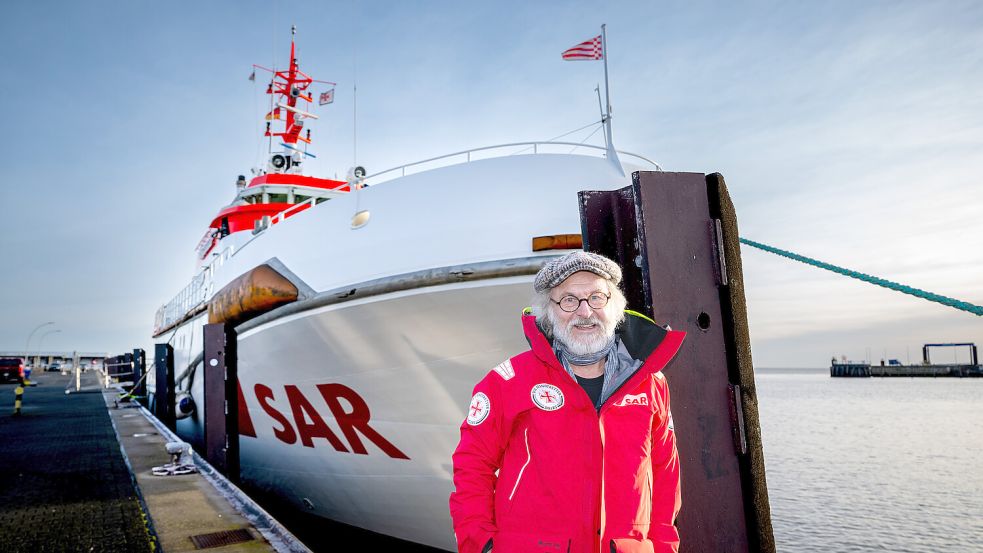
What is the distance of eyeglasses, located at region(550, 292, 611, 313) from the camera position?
75.8 inches

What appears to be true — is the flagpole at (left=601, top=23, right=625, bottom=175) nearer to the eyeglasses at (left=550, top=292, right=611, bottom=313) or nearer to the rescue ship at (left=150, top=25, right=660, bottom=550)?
the rescue ship at (left=150, top=25, right=660, bottom=550)

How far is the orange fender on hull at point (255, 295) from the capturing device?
5.34 metres

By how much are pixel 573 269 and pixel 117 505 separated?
5.06 m

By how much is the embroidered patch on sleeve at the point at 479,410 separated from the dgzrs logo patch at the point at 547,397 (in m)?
0.14

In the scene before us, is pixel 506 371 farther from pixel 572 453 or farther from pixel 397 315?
pixel 397 315

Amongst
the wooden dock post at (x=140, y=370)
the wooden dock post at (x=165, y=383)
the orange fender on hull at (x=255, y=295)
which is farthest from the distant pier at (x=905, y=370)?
the orange fender on hull at (x=255, y=295)

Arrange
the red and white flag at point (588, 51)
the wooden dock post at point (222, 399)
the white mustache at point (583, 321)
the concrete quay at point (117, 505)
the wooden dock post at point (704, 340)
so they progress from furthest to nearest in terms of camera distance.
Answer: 1. the wooden dock post at point (222, 399)
2. the red and white flag at point (588, 51)
3. the concrete quay at point (117, 505)
4. the wooden dock post at point (704, 340)
5. the white mustache at point (583, 321)

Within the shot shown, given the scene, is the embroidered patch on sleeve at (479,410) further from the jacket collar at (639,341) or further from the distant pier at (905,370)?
the distant pier at (905,370)

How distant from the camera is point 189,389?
9.72 m

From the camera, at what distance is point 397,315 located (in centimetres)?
457

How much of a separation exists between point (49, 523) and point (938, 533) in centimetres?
1183

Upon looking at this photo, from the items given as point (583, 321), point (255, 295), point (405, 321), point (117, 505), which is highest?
point (255, 295)

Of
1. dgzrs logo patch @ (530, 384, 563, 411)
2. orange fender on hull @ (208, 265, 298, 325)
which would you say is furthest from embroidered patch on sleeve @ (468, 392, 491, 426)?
orange fender on hull @ (208, 265, 298, 325)

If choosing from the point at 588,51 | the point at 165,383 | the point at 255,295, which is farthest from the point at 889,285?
Result: the point at 165,383
